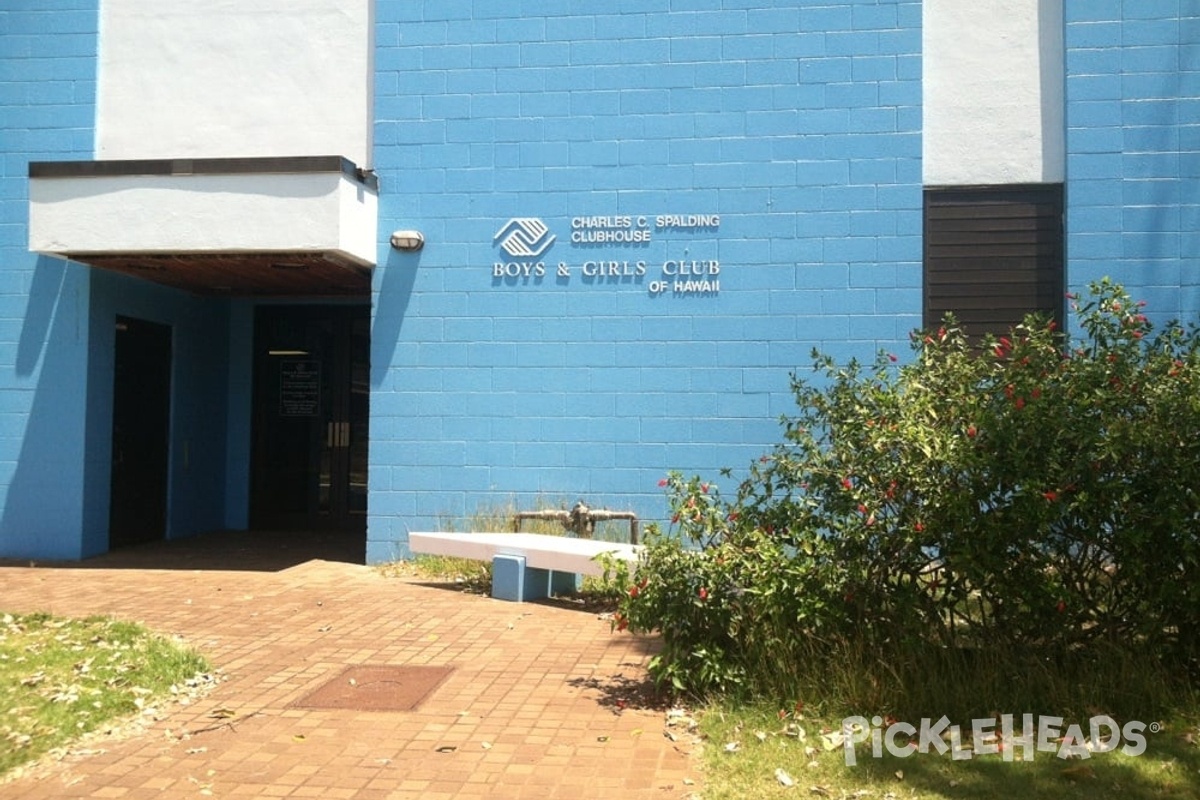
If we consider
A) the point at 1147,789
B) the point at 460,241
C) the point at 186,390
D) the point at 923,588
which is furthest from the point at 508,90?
the point at 1147,789

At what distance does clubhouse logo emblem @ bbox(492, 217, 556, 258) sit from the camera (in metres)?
11.0

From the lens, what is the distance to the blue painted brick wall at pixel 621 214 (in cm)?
1063

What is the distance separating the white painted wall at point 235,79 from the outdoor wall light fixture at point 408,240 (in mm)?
909

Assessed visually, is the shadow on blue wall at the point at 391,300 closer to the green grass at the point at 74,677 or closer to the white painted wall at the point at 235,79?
the white painted wall at the point at 235,79

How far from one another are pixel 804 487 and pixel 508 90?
21.3ft

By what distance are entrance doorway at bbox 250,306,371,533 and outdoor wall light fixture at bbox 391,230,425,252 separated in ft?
10.3

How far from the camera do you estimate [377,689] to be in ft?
21.0

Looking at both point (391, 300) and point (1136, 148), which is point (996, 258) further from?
point (391, 300)

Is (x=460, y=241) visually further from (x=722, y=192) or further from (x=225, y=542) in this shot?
(x=225, y=542)

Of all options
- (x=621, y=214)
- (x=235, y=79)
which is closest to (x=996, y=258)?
(x=621, y=214)

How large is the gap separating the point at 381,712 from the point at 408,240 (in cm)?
605

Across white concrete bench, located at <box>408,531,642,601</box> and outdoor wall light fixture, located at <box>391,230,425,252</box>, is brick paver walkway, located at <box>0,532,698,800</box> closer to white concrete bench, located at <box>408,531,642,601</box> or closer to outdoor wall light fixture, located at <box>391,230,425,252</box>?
white concrete bench, located at <box>408,531,642,601</box>

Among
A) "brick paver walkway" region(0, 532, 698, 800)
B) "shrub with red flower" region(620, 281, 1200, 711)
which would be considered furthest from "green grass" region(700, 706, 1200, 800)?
"shrub with red flower" region(620, 281, 1200, 711)

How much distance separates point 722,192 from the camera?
10781mm
